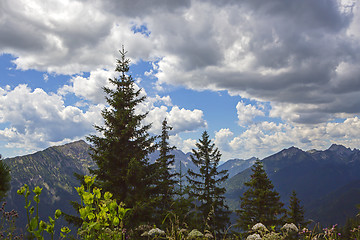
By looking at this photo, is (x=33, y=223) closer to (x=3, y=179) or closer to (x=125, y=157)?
(x=3, y=179)

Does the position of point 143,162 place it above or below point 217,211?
above

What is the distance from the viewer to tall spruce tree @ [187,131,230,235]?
2638 cm

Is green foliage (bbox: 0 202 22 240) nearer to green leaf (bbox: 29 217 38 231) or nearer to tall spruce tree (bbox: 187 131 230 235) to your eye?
green leaf (bbox: 29 217 38 231)

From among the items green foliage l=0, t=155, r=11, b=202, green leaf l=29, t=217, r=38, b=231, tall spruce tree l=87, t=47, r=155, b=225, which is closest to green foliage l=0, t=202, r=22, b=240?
green foliage l=0, t=155, r=11, b=202

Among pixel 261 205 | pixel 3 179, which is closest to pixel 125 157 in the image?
pixel 3 179

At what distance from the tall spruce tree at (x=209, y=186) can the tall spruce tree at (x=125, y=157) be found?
36.2 ft

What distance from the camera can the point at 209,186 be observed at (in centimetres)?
2758

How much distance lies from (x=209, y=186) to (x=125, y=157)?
591 inches

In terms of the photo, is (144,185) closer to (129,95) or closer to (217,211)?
(129,95)

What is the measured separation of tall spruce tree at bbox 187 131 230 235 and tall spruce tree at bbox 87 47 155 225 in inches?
434

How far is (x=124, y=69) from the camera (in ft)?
59.1

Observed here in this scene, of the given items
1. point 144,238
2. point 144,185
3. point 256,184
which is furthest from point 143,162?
point 256,184

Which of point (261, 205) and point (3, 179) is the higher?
point (3, 179)

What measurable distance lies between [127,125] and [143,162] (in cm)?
256
